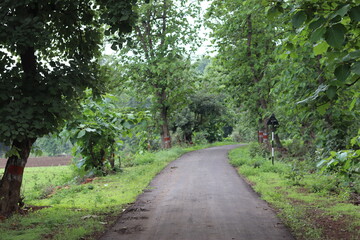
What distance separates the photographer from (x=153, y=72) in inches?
1016

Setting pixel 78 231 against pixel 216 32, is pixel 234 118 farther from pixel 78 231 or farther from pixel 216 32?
pixel 78 231

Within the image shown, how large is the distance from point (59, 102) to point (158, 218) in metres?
3.15

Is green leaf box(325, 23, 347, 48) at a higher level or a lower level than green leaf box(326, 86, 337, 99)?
higher

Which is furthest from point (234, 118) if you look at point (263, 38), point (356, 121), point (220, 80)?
point (356, 121)

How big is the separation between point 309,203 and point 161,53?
18358mm

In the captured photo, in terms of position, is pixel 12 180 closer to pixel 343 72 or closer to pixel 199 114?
pixel 343 72

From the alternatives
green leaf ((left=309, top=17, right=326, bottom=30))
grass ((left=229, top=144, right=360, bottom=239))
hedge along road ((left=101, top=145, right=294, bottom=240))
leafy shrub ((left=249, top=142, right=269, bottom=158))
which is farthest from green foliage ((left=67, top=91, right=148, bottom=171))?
leafy shrub ((left=249, top=142, right=269, bottom=158))

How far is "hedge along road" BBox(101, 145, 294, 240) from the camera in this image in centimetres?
656

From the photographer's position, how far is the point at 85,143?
14.3 metres

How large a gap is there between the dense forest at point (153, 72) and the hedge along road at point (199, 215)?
1.85 meters

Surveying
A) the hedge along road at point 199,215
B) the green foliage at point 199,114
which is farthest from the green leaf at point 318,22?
the green foliage at point 199,114

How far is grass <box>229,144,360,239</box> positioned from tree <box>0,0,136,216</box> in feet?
16.5

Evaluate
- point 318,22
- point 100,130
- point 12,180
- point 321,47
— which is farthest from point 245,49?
point 318,22

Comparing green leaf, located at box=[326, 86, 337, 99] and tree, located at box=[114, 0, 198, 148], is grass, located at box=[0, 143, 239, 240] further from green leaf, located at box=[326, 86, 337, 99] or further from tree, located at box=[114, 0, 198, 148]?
tree, located at box=[114, 0, 198, 148]
